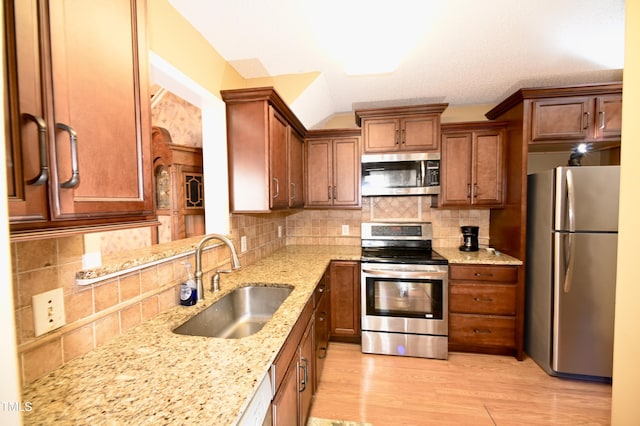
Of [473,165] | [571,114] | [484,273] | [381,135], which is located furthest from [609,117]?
[381,135]

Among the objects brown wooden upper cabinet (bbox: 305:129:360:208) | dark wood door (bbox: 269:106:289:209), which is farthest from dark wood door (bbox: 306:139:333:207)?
dark wood door (bbox: 269:106:289:209)

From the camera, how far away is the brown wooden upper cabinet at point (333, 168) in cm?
284

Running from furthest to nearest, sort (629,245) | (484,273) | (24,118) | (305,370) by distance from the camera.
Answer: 1. (484,273)
2. (305,370)
3. (629,245)
4. (24,118)

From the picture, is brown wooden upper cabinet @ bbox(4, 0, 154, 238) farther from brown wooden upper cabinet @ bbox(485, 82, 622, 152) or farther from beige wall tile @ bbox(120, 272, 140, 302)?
brown wooden upper cabinet @ bbox(485, 82, 622, 152)

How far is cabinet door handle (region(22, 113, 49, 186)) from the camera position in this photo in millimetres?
525

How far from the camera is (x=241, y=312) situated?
1653 millimetres

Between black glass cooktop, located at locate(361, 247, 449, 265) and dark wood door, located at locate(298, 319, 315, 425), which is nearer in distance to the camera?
dark wood door, located at locate(298, 319, 315, 425)

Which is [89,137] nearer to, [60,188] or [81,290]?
[60,188]

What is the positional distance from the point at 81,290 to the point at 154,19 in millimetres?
1345

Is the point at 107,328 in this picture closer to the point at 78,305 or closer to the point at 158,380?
the point at 78,305

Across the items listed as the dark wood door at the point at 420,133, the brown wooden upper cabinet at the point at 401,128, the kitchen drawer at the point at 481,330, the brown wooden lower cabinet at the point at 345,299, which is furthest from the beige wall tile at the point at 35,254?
the kitchen drawer at the point at 481,330

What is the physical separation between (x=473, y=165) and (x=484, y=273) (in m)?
1.09

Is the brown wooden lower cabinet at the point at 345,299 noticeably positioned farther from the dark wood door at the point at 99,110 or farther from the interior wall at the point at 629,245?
the dark wood door at the point at 99,110

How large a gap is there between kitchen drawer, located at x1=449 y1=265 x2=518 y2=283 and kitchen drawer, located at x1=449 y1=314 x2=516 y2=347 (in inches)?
14.3
